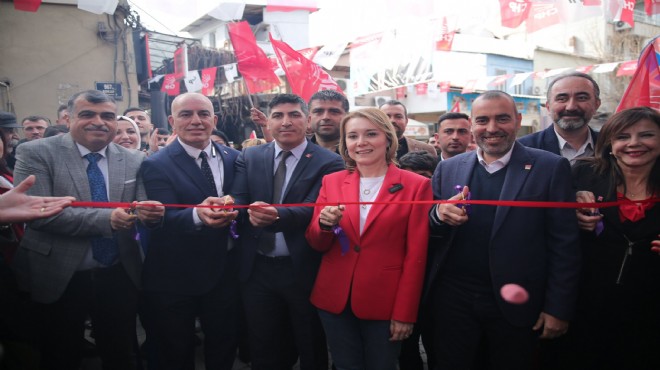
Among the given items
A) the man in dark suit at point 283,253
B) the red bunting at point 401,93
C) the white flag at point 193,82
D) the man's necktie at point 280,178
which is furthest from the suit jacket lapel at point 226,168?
the red bunting at point 401,93

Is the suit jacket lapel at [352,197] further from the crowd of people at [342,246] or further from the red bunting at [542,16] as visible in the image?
the red bunting at [542,16]

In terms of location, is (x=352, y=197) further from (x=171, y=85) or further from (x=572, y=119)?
(x=171, y=85)

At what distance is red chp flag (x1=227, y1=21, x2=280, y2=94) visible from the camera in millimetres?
7578

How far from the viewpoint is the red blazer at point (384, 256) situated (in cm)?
243

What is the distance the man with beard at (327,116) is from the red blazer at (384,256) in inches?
55.5

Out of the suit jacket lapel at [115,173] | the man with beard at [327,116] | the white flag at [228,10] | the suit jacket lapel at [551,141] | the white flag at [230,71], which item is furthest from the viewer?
the white flag at [230,71]

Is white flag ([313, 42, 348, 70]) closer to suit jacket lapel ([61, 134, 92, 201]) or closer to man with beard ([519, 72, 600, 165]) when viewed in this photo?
man with beard ([519, 72, 600, 165])

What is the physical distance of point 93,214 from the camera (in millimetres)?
2773

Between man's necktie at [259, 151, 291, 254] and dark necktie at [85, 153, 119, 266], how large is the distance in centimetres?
113

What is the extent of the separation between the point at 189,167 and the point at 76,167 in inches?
31.1

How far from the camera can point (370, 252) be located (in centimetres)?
248

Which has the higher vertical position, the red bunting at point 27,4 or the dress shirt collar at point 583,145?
the red bunting at point 27,4

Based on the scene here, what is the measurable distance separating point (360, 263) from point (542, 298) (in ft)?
3.56

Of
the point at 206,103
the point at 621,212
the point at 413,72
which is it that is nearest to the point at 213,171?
the point at 206,103
